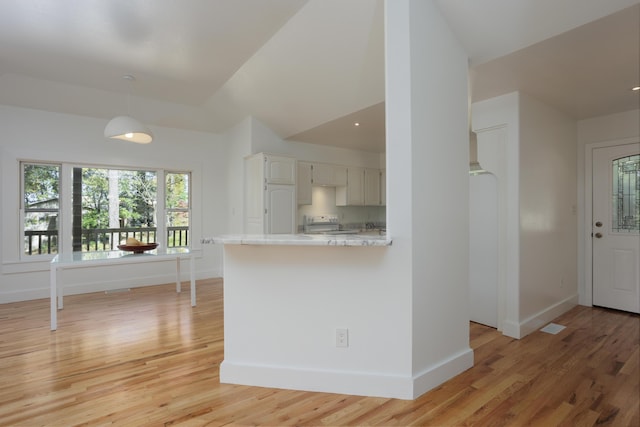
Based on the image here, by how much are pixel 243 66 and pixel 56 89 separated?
2385 mm

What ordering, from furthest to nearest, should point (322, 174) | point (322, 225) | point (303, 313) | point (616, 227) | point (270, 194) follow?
point (322, 225)
point (322, 174)
point (270, 194)
point (616, 227)
point (303, 313)

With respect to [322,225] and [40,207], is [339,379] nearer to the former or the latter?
[322,225]

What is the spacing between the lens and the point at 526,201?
10.3 ft

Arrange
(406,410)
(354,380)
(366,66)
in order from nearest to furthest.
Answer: (406,410) → (354,380) → (366,66)

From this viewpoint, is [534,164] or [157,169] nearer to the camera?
[534,164]

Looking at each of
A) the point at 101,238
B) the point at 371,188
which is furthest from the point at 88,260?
the point at 371,188

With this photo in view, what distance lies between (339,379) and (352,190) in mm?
4257

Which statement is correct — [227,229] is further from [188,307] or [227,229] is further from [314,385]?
[314,385]

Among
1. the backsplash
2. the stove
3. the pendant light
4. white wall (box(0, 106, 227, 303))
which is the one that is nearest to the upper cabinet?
the backsplash

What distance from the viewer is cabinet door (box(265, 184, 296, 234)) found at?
476 cm

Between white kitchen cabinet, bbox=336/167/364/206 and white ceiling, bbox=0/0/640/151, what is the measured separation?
1501 mm

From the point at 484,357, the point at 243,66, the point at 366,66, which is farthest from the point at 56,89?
the point at 484,357

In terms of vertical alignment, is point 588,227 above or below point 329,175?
below

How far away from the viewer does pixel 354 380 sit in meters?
2.03
